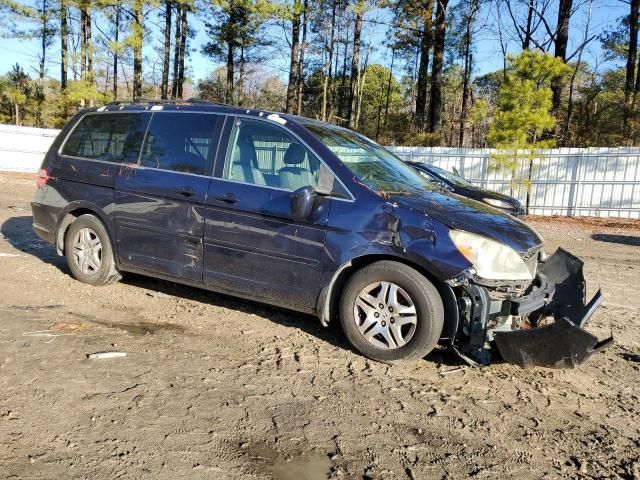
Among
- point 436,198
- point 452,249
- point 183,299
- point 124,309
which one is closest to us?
point 452,249

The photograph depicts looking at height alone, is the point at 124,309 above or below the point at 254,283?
below

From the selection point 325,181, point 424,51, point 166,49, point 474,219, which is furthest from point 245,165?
point 166,49

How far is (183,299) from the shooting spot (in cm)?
554

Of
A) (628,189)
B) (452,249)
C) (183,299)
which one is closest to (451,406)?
(452,249)

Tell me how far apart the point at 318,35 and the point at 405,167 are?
32.1m

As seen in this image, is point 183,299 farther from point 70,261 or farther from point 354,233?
point 354,233

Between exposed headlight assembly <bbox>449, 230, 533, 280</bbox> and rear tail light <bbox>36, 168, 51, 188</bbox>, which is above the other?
rear tail light <bbox>36, 168, 51, 188</bbox>

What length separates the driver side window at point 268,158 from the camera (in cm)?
440

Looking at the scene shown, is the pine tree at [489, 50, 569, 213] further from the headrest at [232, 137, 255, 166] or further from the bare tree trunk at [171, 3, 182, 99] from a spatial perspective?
the bare tree trunk at [171, 3, 182, 99]

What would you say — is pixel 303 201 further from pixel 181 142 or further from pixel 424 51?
pixel 424 51

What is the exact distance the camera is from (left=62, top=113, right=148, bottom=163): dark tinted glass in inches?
211

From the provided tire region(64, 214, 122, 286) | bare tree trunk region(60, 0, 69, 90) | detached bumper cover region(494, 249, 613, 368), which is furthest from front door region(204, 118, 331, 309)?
bare tree trunk region(60, 0, 69, 90)

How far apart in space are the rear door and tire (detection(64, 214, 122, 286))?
25cm

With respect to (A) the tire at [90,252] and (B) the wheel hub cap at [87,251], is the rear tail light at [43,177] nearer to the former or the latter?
(A) the tire at [90,252]
